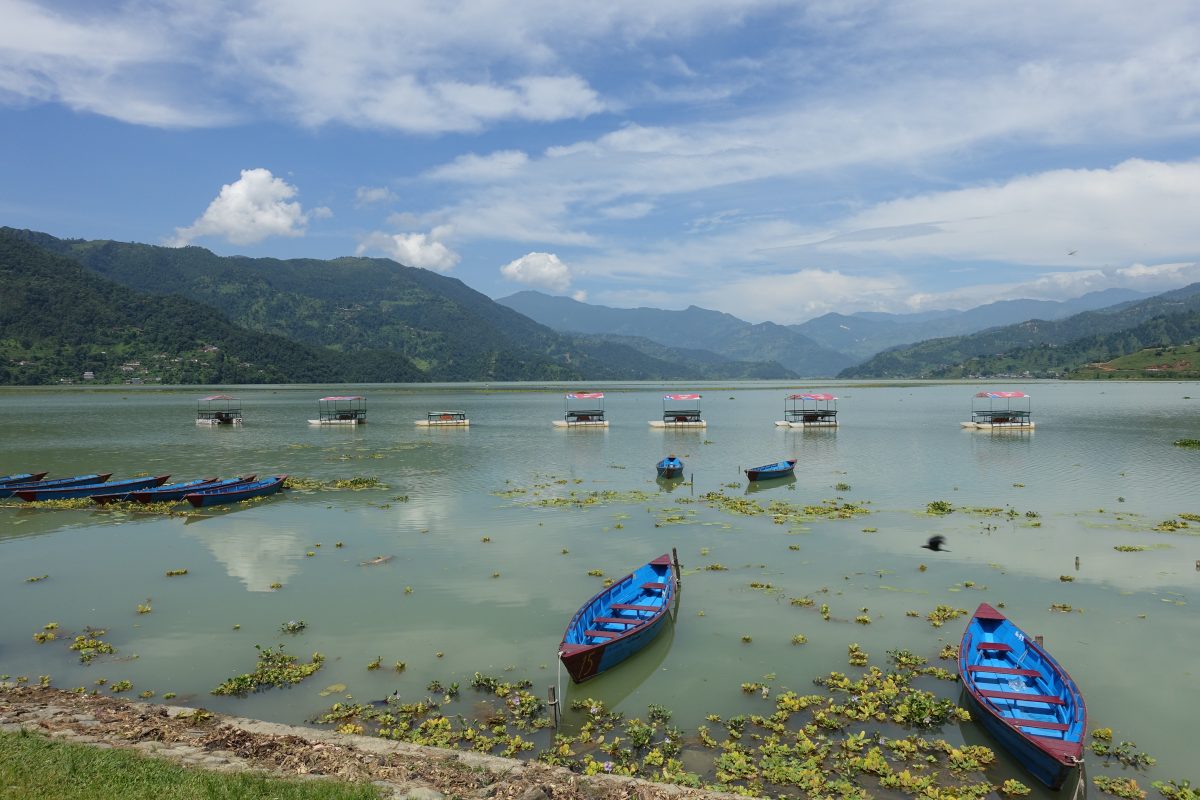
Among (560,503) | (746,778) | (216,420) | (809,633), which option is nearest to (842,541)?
(809,633)

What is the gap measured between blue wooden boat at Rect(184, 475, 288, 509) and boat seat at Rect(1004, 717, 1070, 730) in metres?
38.0

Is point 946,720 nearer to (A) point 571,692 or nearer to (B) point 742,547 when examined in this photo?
(A) point 571,692

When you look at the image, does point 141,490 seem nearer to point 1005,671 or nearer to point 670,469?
point 670,469

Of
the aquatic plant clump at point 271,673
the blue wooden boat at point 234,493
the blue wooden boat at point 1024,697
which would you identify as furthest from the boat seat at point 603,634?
the blue wooden boat at point 234,493

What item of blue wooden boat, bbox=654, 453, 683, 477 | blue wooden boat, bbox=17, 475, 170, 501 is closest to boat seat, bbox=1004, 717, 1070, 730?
blue wooden boat, bbox=654, 453, 683, 477

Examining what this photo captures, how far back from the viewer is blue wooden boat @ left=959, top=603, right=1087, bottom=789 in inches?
488

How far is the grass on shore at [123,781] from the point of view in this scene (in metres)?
10.0

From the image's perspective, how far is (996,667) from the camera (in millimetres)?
16141

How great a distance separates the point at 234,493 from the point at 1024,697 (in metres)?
38.3

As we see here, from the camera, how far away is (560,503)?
38781 millimetres

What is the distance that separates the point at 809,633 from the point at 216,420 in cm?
9486

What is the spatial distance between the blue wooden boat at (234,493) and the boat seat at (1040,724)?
38002mm

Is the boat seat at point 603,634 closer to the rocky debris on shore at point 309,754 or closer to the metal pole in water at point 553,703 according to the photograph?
the metal pole in water at point 553,703

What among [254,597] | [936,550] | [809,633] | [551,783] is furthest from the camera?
[936,550]
